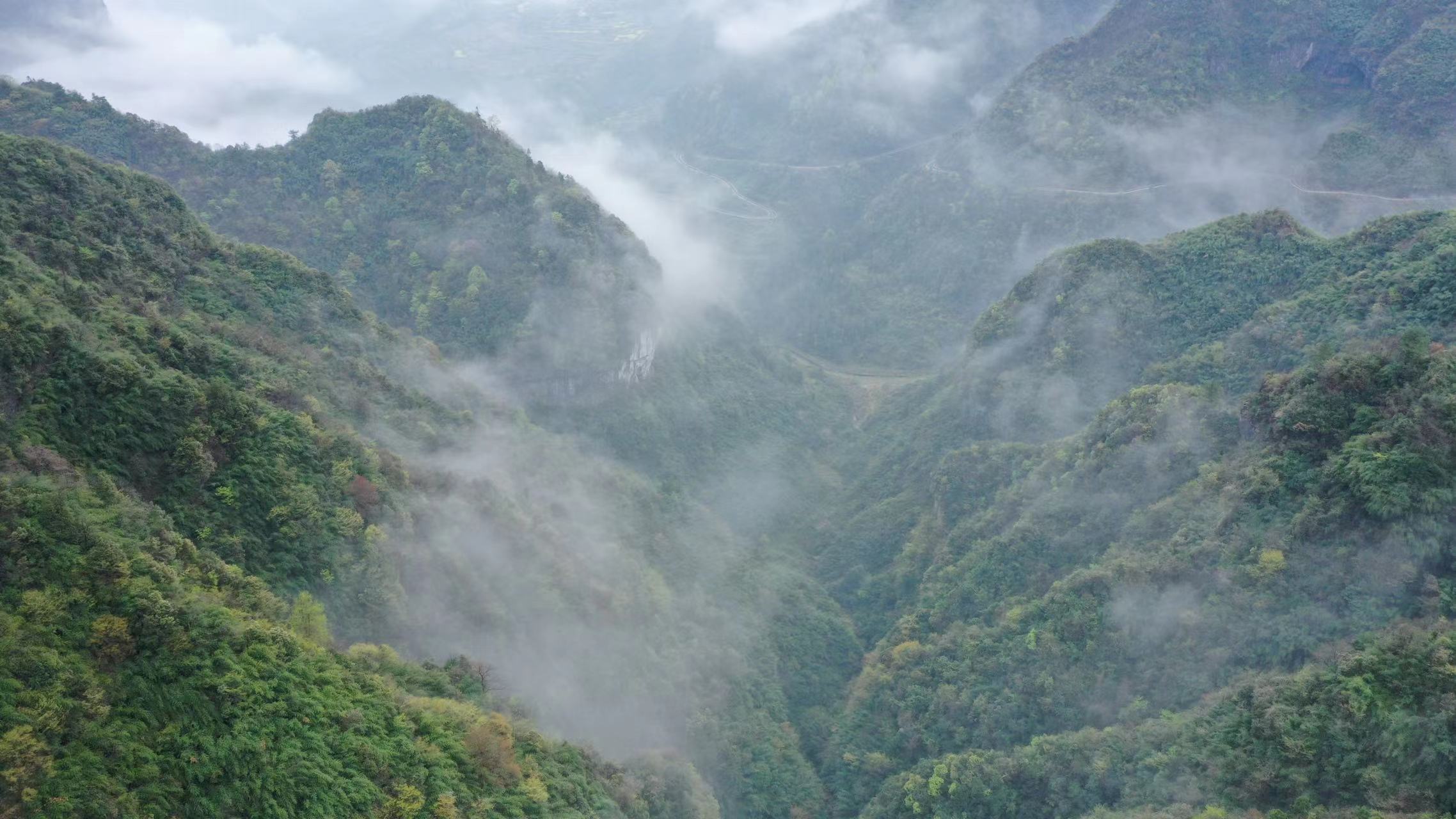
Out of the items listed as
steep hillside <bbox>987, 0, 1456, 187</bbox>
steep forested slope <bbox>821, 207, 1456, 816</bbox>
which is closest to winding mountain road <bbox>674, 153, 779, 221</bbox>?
steep hillside <bbox>987, 0, 1456, 187</bbox>

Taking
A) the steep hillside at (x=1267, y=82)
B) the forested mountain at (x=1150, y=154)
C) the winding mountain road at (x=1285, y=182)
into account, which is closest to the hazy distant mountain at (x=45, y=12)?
the forested mountain at (x=1150, y=154)

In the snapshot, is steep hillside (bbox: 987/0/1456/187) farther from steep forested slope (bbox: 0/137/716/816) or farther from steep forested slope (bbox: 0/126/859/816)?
steep forested slope (bbox: 0/137/716/816)

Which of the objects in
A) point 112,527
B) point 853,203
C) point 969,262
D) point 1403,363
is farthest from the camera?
point 853,203

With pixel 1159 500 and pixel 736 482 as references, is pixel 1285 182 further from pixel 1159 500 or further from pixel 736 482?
pixel 736 482

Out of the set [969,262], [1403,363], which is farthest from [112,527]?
[969,262]

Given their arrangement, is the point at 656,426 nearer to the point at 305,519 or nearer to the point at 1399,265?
the point at 305,519

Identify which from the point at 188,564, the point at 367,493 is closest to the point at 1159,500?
the point at 367,493

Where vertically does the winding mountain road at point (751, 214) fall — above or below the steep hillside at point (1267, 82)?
above

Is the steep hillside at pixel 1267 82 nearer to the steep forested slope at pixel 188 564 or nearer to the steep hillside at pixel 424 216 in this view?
the steep hillside at pixel 424 216
